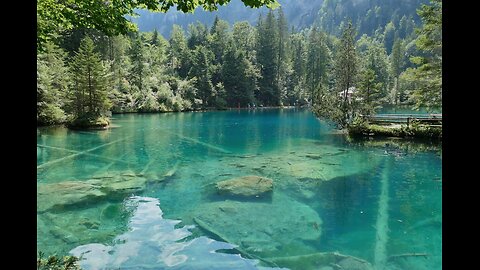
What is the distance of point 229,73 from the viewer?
253 ft

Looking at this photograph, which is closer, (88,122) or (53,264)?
(53,264)

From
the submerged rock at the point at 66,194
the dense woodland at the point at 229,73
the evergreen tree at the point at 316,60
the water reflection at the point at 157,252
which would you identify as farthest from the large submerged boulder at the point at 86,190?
the evergreen tree at the point at 316,60

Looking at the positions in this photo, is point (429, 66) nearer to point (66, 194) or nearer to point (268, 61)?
point (66, 194)

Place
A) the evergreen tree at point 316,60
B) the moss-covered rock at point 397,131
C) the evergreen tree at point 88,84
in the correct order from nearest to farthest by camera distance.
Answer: the moss-covered rock at point 397,131
the evergreen tree at point 88,84
the evergreen tree at point 316,60

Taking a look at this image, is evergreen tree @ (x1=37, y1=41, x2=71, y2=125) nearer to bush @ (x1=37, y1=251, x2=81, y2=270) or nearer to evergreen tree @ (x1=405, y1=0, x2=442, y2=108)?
evergreen tree @ (x1=405, y1=0, x2=442, y2=108)

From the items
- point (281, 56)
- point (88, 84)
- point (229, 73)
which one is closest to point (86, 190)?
point (88, 84)

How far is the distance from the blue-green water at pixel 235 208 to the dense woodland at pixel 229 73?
9.20 m

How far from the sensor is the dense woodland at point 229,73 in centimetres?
3188

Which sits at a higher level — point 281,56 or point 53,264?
point 281,56

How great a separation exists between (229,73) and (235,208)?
220 feet

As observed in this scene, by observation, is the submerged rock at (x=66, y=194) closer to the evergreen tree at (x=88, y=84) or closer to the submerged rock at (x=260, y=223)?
the submerged rock at (x=260, y=223)

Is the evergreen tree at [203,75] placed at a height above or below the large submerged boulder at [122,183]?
above
